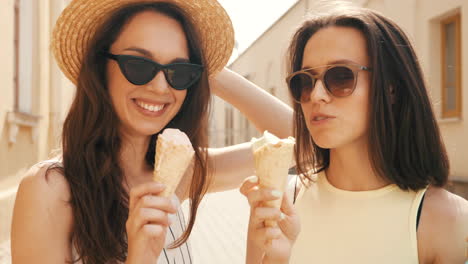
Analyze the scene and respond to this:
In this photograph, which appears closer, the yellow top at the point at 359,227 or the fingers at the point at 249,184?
the fingers at the point at 249,184

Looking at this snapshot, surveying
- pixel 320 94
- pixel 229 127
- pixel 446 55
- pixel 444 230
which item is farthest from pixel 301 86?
pixel 229 127

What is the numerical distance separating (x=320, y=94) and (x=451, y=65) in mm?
9404

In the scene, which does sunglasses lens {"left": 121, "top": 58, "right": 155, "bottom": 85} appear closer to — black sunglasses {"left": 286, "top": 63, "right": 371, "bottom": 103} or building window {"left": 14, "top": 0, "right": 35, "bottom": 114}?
black sunglasses {"left": 286, "top": 63, "right": 371, "bottom": 103}

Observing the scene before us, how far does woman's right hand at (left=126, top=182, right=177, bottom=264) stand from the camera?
158 centimetres

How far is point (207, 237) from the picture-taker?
7910 millimetres

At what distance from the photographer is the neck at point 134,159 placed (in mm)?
2424

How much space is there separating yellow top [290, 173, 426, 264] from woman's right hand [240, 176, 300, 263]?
1.19 ft

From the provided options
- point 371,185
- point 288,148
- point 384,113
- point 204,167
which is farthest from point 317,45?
point 204,167

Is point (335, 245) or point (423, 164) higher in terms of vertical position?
point (423, 164)

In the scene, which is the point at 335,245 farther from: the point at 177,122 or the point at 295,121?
the point at 177,122

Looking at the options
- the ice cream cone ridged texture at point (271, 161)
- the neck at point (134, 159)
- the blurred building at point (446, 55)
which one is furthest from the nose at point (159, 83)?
the blurred building at point (446, 55)

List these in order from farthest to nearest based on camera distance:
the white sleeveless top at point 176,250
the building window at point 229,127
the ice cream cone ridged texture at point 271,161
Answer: the building window at point 229,127
the white sleeveless top at point 176,250
the ice cream cone ridged texture at point 271,161

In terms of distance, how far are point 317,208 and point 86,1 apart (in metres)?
1.73

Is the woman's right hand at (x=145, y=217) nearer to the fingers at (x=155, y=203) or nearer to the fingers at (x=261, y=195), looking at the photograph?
the fingers at (x=155, y=203)
